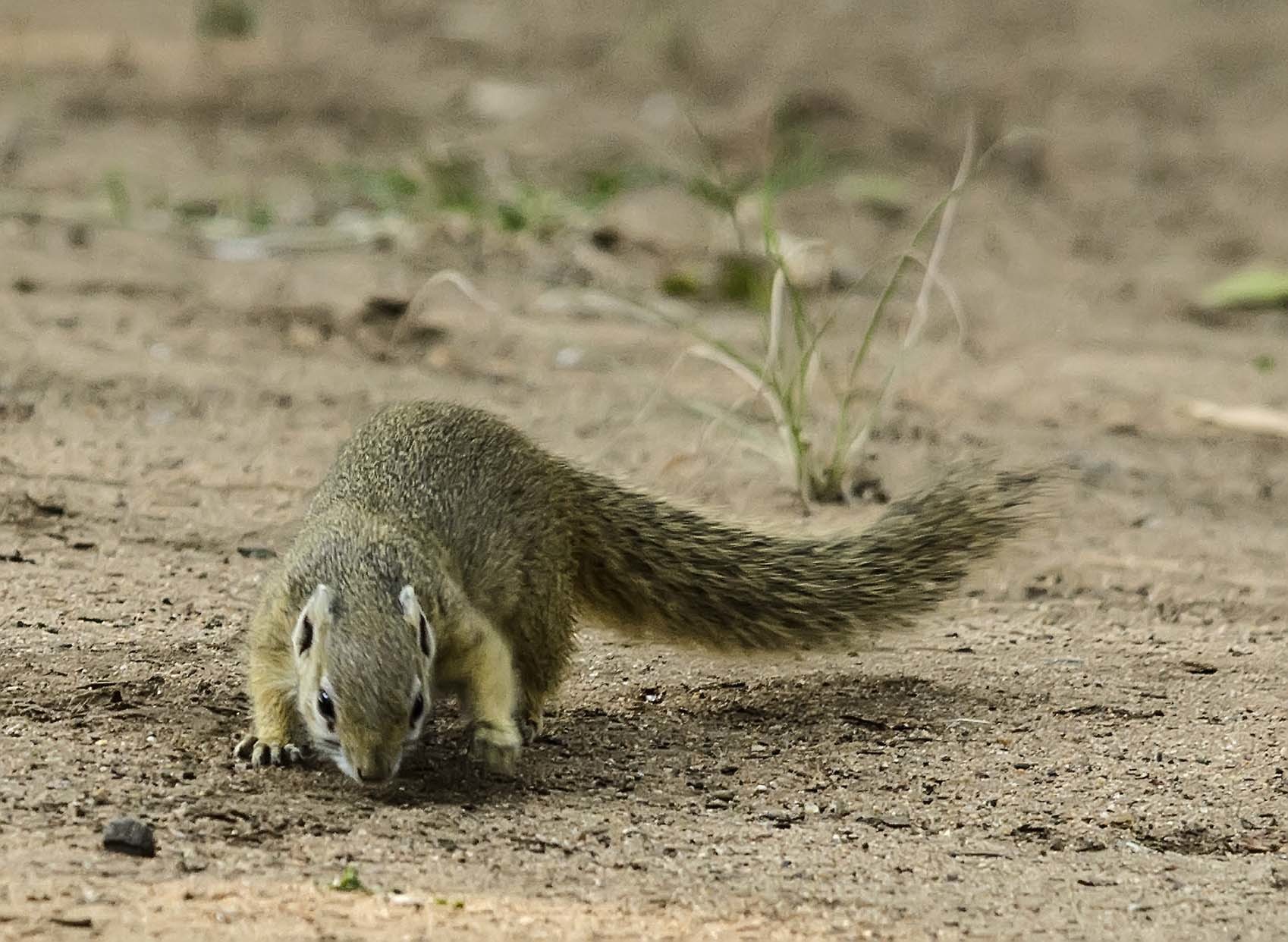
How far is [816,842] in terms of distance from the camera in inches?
148

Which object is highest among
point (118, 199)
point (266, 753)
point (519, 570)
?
point (118, 199)

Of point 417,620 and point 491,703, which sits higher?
point 417,620

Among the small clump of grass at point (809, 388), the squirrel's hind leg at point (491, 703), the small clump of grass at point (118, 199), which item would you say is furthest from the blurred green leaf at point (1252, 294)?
the squirrel's hind leg at point (491, 703)

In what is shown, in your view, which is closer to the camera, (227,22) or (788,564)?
(788,564)

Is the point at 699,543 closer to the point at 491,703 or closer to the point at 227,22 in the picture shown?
the point at 491,703

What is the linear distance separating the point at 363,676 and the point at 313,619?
26 cm

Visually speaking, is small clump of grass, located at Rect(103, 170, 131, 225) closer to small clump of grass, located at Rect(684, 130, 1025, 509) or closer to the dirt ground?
the dirt ground

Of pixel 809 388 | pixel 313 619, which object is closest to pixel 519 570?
pixel 313 619

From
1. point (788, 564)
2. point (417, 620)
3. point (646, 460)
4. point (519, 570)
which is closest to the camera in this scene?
point (417, 620)

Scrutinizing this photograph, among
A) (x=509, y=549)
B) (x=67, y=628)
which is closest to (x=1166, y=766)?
(x=509, y=549)

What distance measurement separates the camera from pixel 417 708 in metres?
3.83

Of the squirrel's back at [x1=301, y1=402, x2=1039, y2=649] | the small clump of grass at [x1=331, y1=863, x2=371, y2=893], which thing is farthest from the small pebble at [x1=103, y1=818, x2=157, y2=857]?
the squirrel's back at [x1=301, y1=402, x2=1039, y2=649]

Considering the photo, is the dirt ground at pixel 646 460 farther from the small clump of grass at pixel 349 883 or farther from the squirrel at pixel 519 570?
the squirrel at pixel 519 570

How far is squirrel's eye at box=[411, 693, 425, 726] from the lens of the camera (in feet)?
12.5
